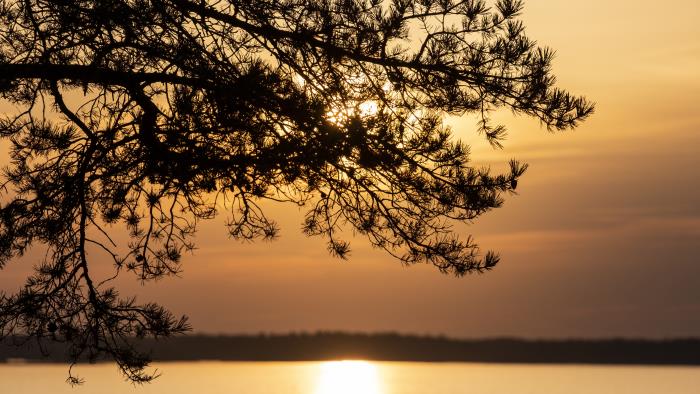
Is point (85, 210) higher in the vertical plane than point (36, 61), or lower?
lower

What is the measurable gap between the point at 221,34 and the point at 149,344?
230 cm

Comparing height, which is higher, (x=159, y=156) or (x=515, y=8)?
(x=515, y=8)

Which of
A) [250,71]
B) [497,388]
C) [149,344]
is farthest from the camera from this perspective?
[497,388]

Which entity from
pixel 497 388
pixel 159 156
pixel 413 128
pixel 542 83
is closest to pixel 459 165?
pixel 413 128

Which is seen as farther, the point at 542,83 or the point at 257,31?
the point at 542,83

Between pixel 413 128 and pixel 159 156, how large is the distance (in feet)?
5.61

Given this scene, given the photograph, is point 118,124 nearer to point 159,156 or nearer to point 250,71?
point 159,156

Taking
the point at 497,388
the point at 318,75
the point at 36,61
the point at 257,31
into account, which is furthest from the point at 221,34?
the point at 497,388

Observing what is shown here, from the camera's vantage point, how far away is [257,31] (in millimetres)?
6305

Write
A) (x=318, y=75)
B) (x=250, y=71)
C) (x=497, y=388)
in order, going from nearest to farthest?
(x=250, y=71)
(x=318, y=75)
(x=497, y=388)

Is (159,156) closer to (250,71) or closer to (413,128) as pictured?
(250,71)

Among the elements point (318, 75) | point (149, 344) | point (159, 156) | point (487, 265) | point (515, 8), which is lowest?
point (149, 344)

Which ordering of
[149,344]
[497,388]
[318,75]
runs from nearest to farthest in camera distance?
[318,75] → [149,344] → [497,388]

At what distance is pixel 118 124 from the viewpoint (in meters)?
6.61
